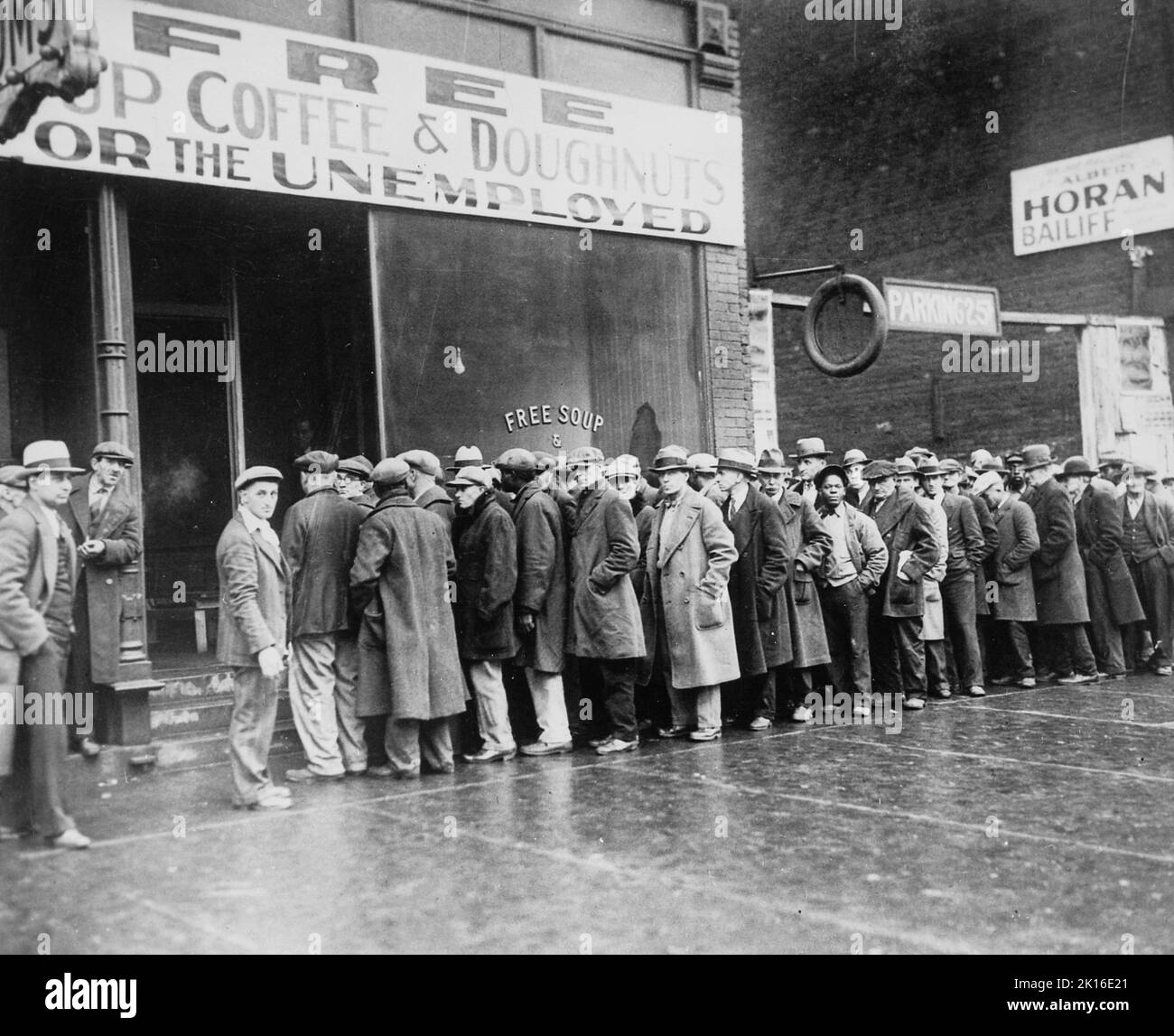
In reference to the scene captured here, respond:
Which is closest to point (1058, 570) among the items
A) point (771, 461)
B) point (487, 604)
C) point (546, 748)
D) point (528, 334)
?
point (771, 461)

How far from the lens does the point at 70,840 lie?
251 inches

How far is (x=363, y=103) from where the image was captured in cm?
1036

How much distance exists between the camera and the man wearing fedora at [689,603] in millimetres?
9328

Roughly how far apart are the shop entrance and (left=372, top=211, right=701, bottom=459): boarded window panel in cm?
35

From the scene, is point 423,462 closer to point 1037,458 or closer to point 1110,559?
point 1037,458

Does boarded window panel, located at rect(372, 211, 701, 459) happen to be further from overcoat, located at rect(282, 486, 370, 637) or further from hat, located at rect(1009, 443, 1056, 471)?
hat, located at rect(1009, 443, 1056, 471)

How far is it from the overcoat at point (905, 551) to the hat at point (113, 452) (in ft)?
19.3

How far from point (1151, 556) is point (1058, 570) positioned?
161cm

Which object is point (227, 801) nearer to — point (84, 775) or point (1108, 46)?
point (84, 775)

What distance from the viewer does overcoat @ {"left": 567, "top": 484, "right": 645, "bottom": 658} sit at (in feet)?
29.4

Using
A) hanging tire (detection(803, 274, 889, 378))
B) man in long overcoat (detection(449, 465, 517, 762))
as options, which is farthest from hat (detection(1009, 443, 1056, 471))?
man in long overcoat (detection(449, 465, 517, 762))

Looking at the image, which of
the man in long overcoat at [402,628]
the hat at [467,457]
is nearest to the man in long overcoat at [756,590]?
the hat at [467,457]
